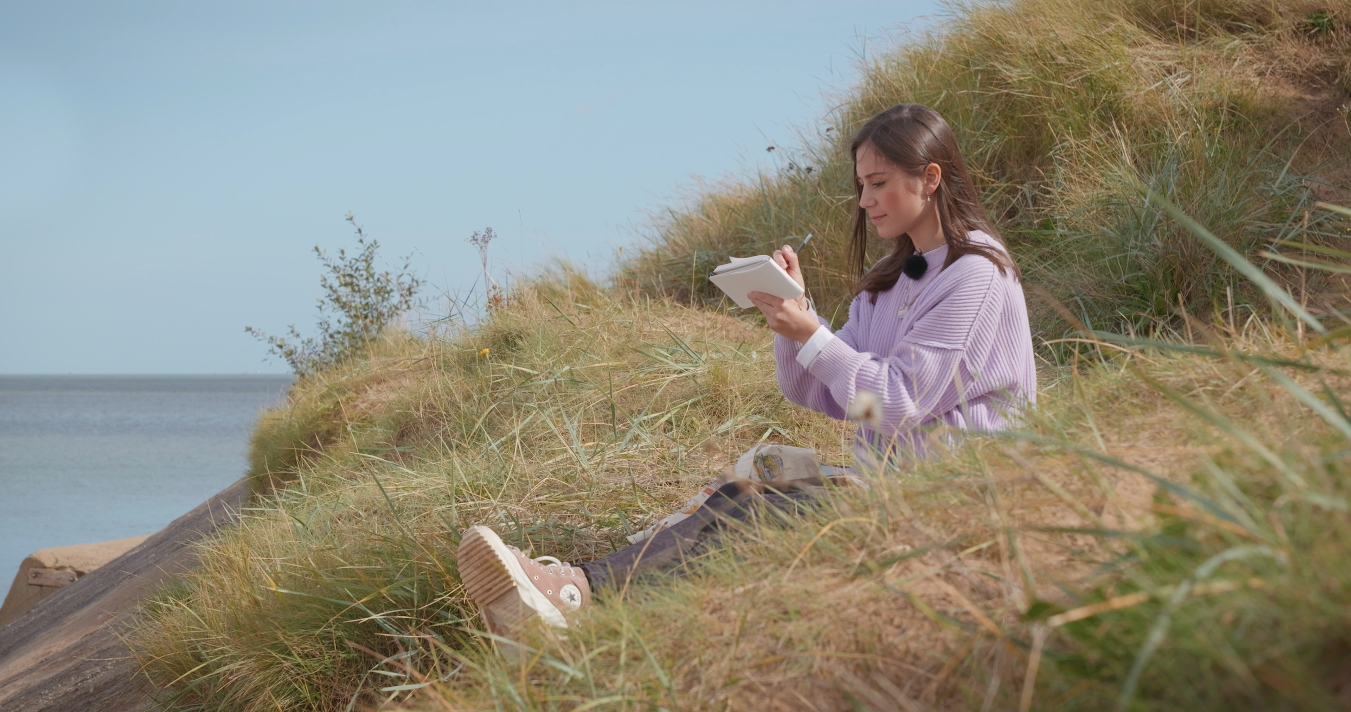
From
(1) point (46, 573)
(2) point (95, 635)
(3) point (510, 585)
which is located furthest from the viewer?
(1) point (46, 573)

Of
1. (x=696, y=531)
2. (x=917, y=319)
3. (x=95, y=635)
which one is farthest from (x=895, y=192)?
(x=95, y=635)

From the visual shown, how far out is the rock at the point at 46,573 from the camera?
31.9 ft

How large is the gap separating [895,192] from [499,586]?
1.69m

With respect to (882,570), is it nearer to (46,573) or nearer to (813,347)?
(813,347)

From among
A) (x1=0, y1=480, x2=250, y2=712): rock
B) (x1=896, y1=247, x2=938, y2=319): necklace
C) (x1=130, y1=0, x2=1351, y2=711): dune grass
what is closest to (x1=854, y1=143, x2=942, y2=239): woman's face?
(x1=896, y1=247, x2=938, y2=319): necklace

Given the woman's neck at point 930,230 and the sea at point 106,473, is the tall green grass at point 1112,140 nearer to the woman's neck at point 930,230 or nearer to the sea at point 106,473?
the woman's neck at point 930,230

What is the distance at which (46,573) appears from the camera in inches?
384

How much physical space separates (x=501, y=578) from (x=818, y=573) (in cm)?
85

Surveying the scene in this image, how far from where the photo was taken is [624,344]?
5.43m

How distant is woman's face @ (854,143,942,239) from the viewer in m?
2.90

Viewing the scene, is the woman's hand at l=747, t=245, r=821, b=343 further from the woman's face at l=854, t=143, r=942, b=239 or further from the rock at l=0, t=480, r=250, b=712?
the rock at l=0, t=480, r=250, b=712

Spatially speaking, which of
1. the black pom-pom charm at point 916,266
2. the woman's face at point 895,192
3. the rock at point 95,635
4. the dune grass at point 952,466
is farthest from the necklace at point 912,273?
the rock at point 95,635

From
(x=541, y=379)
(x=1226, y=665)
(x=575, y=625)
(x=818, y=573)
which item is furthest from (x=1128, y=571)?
(x=541, y=379)

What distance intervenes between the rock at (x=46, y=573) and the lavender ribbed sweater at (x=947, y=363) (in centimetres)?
992
